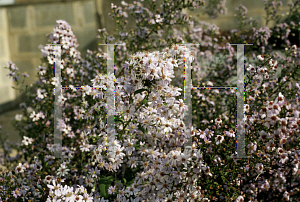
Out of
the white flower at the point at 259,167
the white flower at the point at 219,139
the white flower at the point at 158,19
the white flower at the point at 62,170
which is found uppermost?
the white flower at the point at 158,19

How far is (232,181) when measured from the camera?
6.57 feet

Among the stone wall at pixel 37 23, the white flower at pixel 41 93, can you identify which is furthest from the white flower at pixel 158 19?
the stone wall at pixel 37 23

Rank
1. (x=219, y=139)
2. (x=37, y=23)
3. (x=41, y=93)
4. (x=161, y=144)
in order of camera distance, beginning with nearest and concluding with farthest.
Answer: (x=219, y=139)
(x=161, y=144)
(x=41, y=93)
(x=37, y=23)

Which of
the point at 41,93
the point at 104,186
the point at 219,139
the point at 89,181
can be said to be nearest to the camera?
the point at 219,139

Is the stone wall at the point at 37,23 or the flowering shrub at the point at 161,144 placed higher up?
the stone wall at the point at 37,23

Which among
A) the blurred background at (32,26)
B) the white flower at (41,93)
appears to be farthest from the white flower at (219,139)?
the blurred background at (32,26)

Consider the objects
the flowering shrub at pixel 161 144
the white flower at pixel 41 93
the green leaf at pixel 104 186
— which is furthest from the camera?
the white flower at pixel 41 93

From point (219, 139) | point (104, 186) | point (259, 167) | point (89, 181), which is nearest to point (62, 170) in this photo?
point (89, 181)

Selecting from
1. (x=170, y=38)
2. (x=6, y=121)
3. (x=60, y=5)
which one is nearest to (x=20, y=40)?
(x=60, y=5)

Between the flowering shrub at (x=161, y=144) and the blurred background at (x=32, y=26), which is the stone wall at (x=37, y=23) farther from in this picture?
the flowering shrub at (x=161, y=144)

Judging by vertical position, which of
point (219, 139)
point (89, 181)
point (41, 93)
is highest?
point (41, 93)

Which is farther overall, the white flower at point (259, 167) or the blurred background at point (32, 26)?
the blurred background at point (32, 26)

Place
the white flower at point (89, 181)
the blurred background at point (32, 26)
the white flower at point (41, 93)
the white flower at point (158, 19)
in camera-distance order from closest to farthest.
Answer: the white flower at point (89, 181)
the white flower at point (41, 93)
the white flower at point (158, 19)
the blurred background at point (32, 26)

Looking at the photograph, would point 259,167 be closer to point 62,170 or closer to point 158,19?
point 62,170
